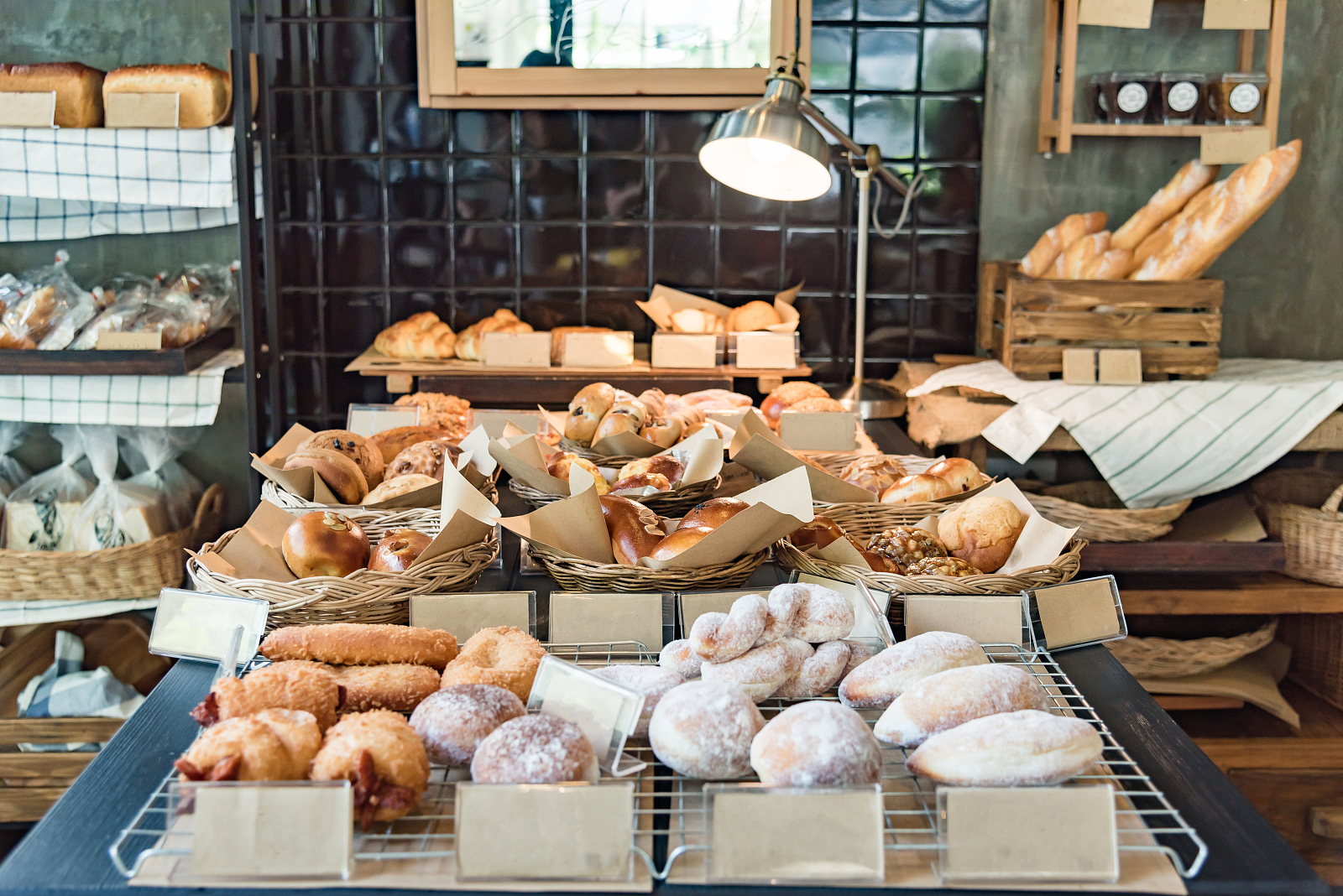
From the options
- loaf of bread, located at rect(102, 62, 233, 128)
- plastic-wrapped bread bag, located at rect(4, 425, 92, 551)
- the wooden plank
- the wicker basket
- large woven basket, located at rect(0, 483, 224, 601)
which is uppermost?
loaf of bread, located at rect(102, 62, 233, 128)

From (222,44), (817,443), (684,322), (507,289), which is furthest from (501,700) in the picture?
(222,44)

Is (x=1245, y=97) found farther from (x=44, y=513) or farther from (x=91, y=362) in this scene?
(x=44, y=513)

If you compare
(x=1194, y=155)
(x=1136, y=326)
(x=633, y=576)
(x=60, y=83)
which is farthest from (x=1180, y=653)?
(x=60, y=83)

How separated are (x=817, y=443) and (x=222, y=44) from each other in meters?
2.25

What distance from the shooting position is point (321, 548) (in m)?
1.39

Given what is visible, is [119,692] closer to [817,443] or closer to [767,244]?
[817,443]

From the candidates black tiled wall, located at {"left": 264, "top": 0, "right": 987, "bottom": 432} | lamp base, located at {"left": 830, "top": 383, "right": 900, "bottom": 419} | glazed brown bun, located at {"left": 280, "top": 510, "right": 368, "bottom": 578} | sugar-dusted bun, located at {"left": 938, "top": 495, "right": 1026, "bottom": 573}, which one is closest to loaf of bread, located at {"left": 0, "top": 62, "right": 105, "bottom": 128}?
black tiled wall, located at {"left": 264, "top": 0, "right": 987, "bottom": 432}

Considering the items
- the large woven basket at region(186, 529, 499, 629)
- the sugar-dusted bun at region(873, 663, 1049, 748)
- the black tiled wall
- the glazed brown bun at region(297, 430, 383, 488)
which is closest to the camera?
the sugar-dusted bun at region(873, 663, 1049, 748)

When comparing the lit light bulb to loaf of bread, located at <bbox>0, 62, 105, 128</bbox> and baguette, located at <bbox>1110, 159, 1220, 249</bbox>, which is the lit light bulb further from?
loaf of bread, located at <bbox>0, 62, 105, 128</bbox>

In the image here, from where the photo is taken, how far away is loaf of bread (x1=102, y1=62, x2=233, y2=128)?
9.17ft

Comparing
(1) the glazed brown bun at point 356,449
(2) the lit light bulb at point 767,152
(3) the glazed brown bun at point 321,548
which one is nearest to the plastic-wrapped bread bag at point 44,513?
(1) the glazed brown bun at point 356,449

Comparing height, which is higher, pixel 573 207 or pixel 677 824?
pixel 573 207

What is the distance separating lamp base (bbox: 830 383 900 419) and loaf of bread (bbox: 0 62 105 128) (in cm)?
216

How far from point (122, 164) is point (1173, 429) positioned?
9.06ft
